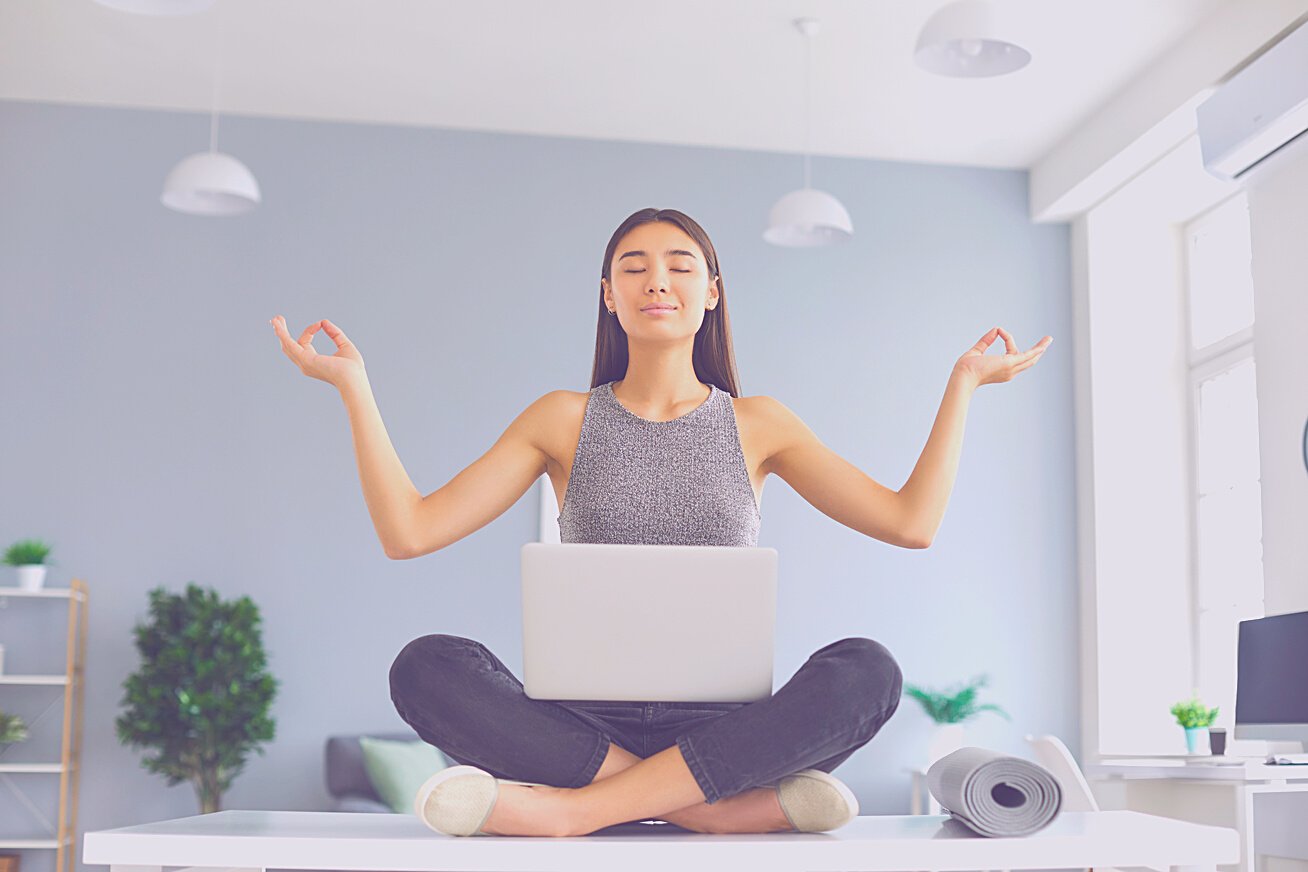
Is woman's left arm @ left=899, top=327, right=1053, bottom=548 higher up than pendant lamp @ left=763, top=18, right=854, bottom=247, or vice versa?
pendant lamp @ left=763, top=18, right=854, bottom=247

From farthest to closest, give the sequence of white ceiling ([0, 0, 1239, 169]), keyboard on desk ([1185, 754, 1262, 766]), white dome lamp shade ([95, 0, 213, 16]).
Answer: white ceiling ([0, 0, 1239, 169])
keyboard on desk ([1185, 754, 1262, 766])
white dome lamp shade ([95, 0, 213, 16])

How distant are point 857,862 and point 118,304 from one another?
5262mm

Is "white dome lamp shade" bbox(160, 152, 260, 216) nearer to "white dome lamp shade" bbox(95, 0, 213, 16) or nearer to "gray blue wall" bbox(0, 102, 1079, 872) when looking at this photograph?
"gray blue wall" bbox(0, 102, 1079, 872)

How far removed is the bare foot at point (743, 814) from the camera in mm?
1606

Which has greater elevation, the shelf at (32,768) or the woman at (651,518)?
the woman at (651,518)

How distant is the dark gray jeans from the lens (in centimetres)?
156

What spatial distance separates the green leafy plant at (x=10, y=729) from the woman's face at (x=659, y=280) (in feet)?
14.2

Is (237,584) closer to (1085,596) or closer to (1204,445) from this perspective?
(1085,596)

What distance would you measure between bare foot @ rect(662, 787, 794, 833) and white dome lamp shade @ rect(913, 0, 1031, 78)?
2810 millimetres

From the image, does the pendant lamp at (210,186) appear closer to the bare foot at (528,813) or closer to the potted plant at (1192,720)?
the potted plant at (1192,720)

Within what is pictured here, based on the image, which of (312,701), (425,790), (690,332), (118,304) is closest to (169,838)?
(425,790)

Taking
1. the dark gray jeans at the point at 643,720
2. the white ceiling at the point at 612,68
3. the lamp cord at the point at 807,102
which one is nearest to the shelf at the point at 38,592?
the white ceiling at the point at 612,68

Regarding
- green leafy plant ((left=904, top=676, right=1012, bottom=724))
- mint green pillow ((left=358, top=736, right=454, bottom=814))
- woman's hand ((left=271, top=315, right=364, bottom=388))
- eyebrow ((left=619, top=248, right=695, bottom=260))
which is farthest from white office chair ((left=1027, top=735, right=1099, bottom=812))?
woman's hand ((left=271, top=315, right=364, bottom=388))

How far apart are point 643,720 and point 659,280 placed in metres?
0.61
